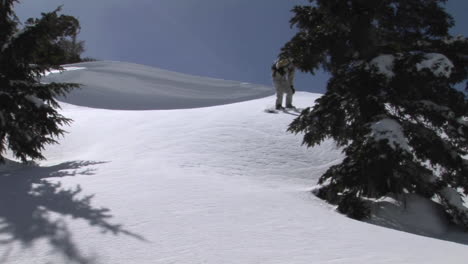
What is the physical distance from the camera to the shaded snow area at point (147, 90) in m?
21.8

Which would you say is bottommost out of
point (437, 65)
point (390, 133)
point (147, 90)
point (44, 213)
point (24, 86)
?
point (44, 213)

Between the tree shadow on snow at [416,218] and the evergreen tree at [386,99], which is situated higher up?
the evergreen tree at [386,99]

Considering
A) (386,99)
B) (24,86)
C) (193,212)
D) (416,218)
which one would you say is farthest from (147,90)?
(193,212)

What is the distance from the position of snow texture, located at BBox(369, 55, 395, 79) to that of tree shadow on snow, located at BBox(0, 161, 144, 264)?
162 inches

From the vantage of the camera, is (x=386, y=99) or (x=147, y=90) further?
(x=147, y=90)

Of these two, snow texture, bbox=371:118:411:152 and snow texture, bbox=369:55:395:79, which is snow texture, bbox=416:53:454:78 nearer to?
snow texture, bbox=369:55:395:79

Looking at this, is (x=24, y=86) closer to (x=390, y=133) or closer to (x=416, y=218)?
(x=390, y=133)

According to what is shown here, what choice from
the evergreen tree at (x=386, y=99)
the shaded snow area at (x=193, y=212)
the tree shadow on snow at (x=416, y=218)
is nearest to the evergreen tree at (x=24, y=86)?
the shaded snow area at (x=193, y=212)

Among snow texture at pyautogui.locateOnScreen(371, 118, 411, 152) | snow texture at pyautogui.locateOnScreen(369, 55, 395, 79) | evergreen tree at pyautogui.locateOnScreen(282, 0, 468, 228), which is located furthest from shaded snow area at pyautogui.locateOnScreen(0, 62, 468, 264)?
snow texture at pyautogui.locateOnScreen(369, 55, 395, 79)

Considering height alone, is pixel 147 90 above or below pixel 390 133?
above

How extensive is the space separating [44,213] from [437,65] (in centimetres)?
513

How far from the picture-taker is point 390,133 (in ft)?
15.3

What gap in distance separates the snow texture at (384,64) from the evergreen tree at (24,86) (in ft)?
17.3

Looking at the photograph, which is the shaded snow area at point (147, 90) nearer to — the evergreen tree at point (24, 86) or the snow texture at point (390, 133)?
the evergreen tree at point (24, 86)
